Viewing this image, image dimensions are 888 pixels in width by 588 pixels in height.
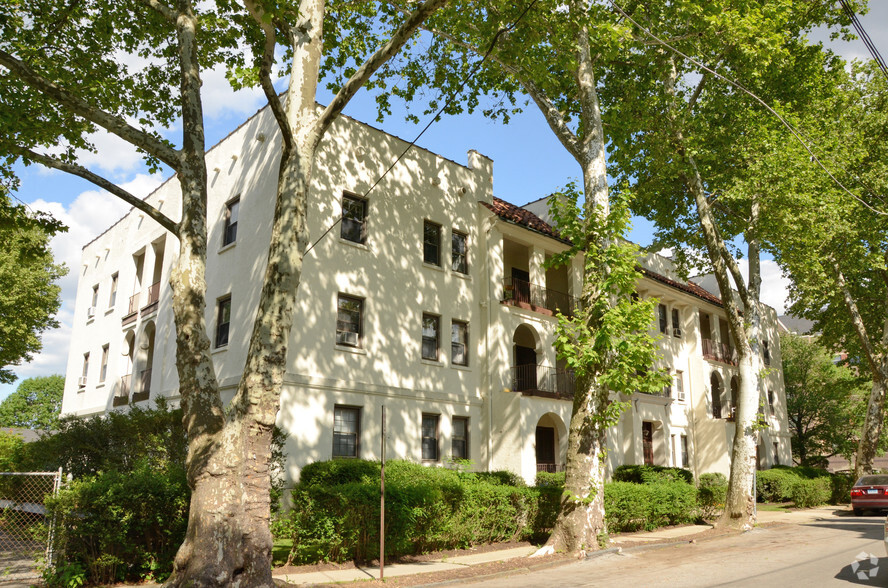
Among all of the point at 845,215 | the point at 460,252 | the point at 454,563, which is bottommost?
the point at 454,563

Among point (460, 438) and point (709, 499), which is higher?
point (460, 438)

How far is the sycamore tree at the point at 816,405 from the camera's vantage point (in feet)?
133

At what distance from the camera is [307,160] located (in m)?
10.0

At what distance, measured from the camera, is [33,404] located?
76.5m

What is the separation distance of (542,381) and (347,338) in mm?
7964

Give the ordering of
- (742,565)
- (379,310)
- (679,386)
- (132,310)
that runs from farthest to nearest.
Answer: (679,386), (132,310), (379,310), (742,565)

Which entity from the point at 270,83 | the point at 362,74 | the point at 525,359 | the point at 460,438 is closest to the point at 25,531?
the point at 270,83

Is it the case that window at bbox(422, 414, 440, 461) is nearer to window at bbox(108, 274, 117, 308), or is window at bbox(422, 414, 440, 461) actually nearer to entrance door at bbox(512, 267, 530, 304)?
entrance door at bbox(512, 267, 530, 304)

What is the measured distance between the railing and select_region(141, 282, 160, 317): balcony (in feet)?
2.93

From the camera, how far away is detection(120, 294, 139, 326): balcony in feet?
81.1

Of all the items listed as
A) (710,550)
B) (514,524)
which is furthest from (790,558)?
(514,524)

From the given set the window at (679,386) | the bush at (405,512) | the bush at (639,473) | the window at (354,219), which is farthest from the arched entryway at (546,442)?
the window at (679,386)

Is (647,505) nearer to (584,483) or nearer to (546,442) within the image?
(584,483)

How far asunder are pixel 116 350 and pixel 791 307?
1313 inches
